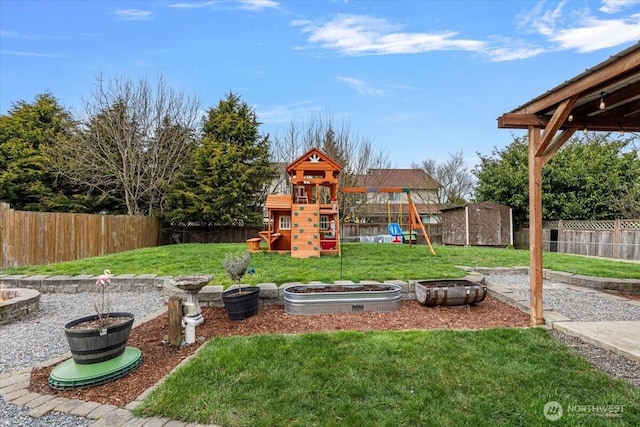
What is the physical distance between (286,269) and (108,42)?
892 cm

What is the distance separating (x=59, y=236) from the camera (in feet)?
30.5

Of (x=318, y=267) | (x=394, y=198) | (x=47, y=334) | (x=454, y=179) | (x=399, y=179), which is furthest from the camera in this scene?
(x=394, y=198)

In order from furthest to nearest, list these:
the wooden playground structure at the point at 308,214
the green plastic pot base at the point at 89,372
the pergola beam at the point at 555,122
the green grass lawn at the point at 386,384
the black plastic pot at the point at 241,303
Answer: the wooden playground structure at the point at 308,214 < the black plastic pot at the point at 241,303 < the pergola beam at the point at 555,122 < the green plastic pot base at the point at 89,372 < the green grass lawn at the point at 386,384

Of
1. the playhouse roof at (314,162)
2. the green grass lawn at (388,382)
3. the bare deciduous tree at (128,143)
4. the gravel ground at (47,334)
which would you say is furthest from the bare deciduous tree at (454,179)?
the gravel ground at (47,334)

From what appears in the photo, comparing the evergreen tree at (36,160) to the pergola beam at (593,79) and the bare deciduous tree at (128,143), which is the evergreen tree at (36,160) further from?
the pergola beam at (593,79)

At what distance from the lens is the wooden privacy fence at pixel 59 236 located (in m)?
8.09

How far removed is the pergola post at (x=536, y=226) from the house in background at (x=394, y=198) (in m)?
11.8

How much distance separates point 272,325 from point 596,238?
12.8 meters

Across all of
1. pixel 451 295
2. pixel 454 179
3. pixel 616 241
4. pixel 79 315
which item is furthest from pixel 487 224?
pixel 79 315

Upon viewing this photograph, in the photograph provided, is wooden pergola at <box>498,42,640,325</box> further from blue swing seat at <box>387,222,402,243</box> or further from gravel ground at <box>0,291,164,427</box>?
blue swing seat at <box>387,222,402,243</box>

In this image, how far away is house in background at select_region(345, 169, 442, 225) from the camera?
17391mm

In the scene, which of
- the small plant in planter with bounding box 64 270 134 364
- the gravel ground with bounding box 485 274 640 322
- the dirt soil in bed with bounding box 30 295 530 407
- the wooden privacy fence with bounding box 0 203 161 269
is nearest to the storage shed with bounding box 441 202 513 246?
the gravel ground with bounding box 485 274 640 322

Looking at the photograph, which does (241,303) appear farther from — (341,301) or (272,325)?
(341,301)

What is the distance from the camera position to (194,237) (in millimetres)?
15266
